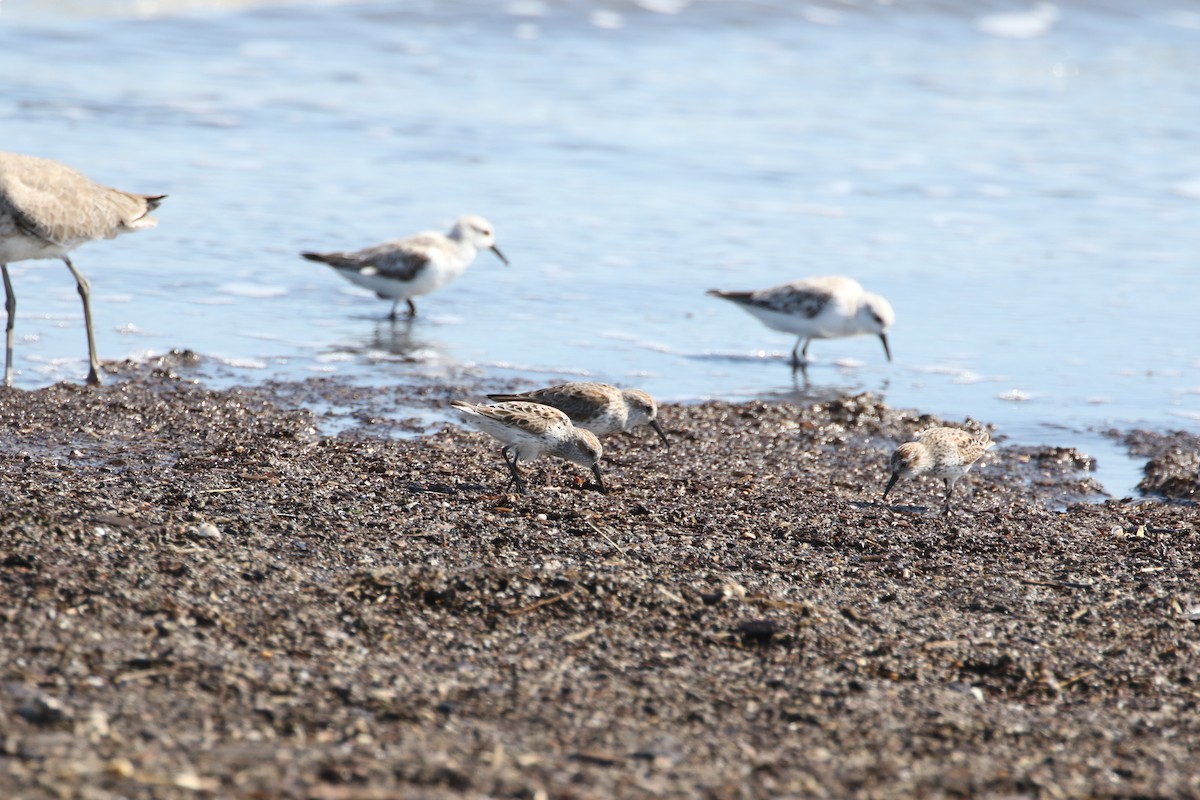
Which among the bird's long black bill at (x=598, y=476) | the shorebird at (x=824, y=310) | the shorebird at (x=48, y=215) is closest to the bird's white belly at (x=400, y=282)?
the shorebird at (x=48, y=215)

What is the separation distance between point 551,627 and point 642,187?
11679 mm

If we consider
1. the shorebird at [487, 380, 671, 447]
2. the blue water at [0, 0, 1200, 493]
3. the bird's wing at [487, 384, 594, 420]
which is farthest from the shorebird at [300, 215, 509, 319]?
the bird's wing at [487, 384, 594, 420]

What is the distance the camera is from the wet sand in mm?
4086

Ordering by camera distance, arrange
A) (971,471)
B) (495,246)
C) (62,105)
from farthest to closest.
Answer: (62,105), (495,246), (971,471)

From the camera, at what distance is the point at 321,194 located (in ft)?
51.6

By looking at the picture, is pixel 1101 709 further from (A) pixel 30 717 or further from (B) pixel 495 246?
(B) pixel 495 246

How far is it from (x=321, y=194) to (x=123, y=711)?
12.2 meters

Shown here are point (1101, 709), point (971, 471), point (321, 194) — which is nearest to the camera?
point (1101, 709)

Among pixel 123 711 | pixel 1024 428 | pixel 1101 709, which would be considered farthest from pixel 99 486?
pixel 1024 428

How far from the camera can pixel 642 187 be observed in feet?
54.2

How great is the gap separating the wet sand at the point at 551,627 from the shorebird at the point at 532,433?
19 centimetres

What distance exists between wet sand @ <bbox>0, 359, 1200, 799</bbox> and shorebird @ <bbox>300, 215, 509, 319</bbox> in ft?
13.4

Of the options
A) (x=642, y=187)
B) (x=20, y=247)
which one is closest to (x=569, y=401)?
(x=20, y=247)

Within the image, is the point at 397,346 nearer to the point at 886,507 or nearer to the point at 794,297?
the point at 794,297
